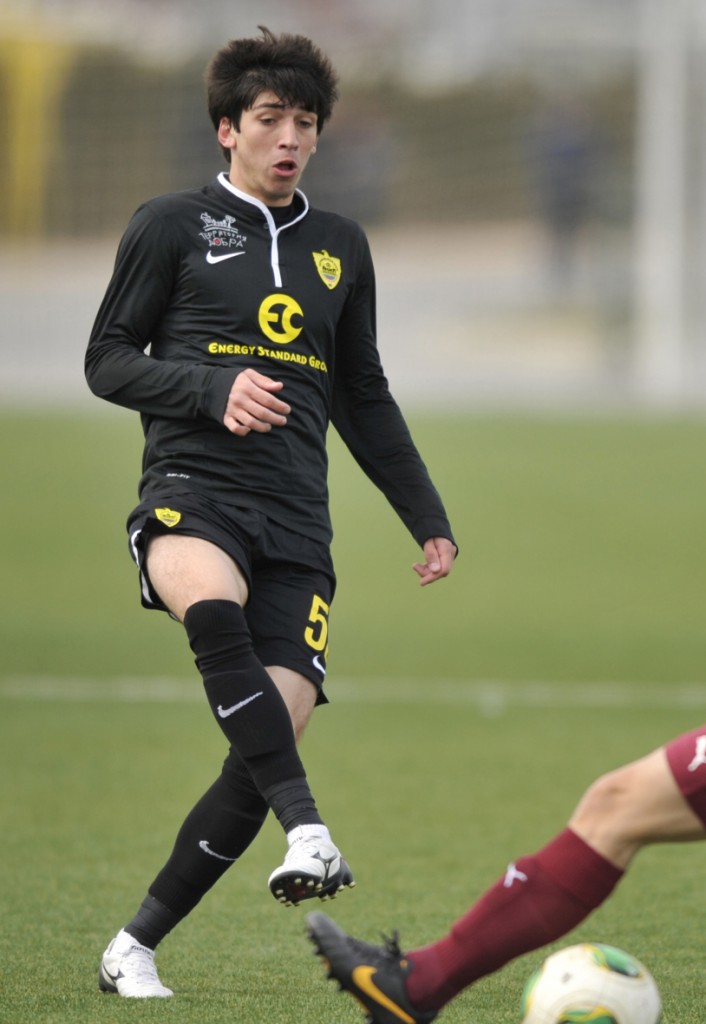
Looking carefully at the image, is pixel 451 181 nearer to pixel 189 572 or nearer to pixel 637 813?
pixel 189 572

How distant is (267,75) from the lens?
460cm

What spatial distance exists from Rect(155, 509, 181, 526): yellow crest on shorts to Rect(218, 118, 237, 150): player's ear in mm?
1001

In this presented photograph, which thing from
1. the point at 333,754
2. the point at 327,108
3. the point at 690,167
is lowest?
the point at 333,754

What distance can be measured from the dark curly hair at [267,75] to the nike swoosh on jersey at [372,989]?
7.20ft

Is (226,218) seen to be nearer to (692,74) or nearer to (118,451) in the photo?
(118,451)

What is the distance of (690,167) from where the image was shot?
25.7 metres

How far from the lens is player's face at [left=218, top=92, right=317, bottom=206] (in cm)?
457

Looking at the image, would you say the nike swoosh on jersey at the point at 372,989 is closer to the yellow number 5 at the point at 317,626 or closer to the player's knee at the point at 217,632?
the player's knee at the point at 217,632

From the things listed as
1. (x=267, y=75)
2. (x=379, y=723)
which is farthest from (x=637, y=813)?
(x=379, y=723)

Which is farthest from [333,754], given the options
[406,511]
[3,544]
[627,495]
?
[627,495]

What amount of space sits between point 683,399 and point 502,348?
2.69 m

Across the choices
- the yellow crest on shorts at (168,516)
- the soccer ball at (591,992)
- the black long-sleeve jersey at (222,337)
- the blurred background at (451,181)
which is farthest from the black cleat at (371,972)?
the blurred background at (451,181)

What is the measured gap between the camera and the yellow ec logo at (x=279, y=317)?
15.1 feet

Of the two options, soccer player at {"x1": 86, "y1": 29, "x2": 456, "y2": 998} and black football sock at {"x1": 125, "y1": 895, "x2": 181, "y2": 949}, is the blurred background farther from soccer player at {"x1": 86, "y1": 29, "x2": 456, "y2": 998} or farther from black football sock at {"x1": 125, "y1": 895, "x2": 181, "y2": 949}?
black football sock at {"x1": 125, "y1": 895, "x2": 181, "y2": 949}
